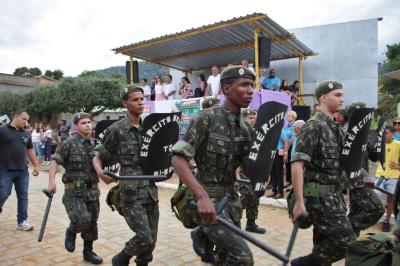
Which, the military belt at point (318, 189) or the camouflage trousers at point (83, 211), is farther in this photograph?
the camouflage trousers at point (83, 211)

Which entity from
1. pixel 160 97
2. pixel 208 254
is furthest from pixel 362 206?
pixel 160 97

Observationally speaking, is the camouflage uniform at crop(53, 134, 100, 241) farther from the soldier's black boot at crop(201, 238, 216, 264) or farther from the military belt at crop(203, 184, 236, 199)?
the military belt at crop(203, 184, 236, 199)

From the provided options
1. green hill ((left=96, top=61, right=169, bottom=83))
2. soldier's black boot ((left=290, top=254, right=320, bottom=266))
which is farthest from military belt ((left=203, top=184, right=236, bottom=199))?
green hill ((left=96, top=61, right=169, bottom=83))

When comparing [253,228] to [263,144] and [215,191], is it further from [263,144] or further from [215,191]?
[215,191]

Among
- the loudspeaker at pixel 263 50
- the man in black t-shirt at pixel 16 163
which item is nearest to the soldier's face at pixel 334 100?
the man in black t-shirt at pixel 16 163

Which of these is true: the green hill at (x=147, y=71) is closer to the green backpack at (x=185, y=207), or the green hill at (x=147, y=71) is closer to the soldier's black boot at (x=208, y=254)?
the soldier's black boot at (x=208, y=254)

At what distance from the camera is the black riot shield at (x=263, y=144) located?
318cm

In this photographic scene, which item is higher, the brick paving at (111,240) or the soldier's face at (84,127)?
the soldier's face at (84,127)

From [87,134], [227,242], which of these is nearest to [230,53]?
[87,134]

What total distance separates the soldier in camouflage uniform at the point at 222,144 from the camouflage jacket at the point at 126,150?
102 centimetres

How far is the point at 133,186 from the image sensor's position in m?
3.70

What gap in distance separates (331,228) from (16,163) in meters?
5.19

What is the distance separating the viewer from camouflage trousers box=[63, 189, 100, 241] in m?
4.54

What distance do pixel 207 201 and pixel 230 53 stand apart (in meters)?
11.9
